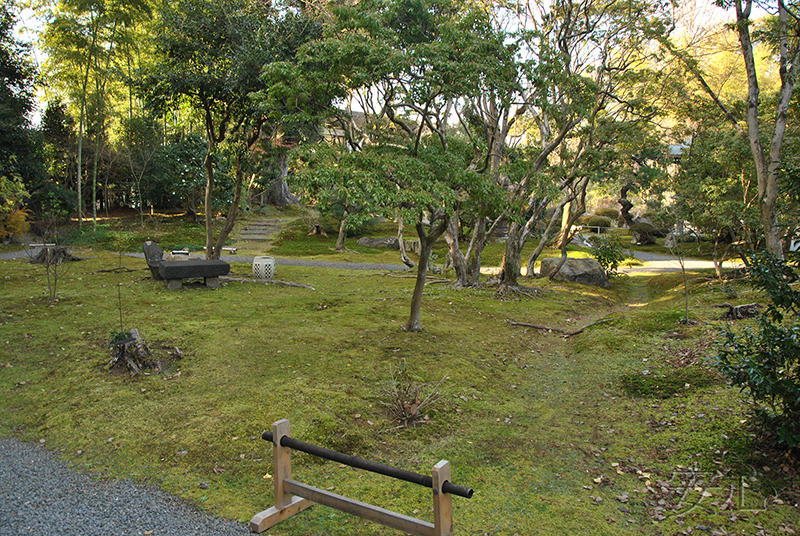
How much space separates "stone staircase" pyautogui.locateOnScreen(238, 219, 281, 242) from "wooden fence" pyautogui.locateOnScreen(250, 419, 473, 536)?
23.4m

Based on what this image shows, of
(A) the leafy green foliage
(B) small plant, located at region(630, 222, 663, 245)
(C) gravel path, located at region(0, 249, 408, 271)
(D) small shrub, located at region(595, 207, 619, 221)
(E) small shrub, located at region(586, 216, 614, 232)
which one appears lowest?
(C) gravel path, located at region(0, 249, 408, 271)

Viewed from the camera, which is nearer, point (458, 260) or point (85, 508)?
point (85, 508)

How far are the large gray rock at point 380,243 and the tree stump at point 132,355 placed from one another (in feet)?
64.5

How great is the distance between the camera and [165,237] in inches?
925

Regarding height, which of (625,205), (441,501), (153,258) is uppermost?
(625,205)

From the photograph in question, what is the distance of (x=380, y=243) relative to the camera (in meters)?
26.4

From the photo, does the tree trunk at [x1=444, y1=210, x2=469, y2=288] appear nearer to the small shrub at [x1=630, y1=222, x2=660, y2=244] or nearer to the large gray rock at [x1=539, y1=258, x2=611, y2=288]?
the large gray rock at [x1=539, y1=258, x2=611, y2=288]

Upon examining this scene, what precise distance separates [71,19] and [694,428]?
25.2m

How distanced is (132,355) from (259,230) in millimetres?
21975

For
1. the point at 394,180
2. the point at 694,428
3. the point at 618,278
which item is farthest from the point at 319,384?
the point at 618,278

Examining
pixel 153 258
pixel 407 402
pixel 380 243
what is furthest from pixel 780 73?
pixel 380 243

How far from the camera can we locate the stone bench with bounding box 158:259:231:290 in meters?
11.8

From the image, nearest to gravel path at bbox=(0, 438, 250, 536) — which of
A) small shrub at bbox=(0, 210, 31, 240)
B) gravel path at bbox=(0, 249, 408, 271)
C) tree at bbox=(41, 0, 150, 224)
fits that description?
gravel path at bbox=(0, 249, 408, 271)

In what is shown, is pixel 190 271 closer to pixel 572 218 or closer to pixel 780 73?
pixel 572 218
